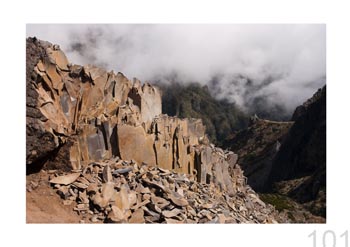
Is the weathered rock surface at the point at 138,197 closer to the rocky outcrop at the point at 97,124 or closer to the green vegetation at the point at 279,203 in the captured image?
the rocky outcrop at the point at 97,124

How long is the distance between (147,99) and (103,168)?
25.8ft

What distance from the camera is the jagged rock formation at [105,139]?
606 inches

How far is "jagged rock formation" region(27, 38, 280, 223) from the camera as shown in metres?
15.4

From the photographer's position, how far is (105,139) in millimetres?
18000

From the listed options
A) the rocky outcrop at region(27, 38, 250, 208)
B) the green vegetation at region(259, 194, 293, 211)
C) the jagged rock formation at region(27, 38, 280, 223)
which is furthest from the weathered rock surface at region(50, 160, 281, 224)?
the green vegetation at region(259, 194, 293, 211)

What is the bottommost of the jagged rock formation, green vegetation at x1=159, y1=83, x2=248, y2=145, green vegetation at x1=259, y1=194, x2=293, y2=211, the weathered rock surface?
green vegetation at x1=259, y1=194, x2=293, y2=211

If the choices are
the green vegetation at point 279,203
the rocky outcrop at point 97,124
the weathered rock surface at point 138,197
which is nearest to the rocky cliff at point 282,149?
the green vegetation at point 279,203

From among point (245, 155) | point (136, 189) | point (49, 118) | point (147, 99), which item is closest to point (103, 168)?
point (136, 189)

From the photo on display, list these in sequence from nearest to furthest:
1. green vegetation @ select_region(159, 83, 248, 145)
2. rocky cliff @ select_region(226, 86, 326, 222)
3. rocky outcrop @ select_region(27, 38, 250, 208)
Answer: rocky outcrop @ select_region(27, 38, 250, 208) → rocky cliff @ select_region(226, 86, 326, 222) → green vegetation @ select_region(159, 83, 248, 145)

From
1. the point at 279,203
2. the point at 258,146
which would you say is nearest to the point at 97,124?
the point at 279,203

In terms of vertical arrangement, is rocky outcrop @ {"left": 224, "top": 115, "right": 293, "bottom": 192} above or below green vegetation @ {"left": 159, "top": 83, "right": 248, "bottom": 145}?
below

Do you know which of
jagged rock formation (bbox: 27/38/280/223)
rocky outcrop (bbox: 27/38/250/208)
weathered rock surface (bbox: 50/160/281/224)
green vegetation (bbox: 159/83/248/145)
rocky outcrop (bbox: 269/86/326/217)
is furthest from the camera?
green vegetation (bbox: 159/83/248/145)

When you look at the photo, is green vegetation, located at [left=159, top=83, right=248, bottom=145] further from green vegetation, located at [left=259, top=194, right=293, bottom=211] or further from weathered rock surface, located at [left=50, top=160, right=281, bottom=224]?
weathered rock surface, located at [left=50, top=160, right=281, bottom=224]
